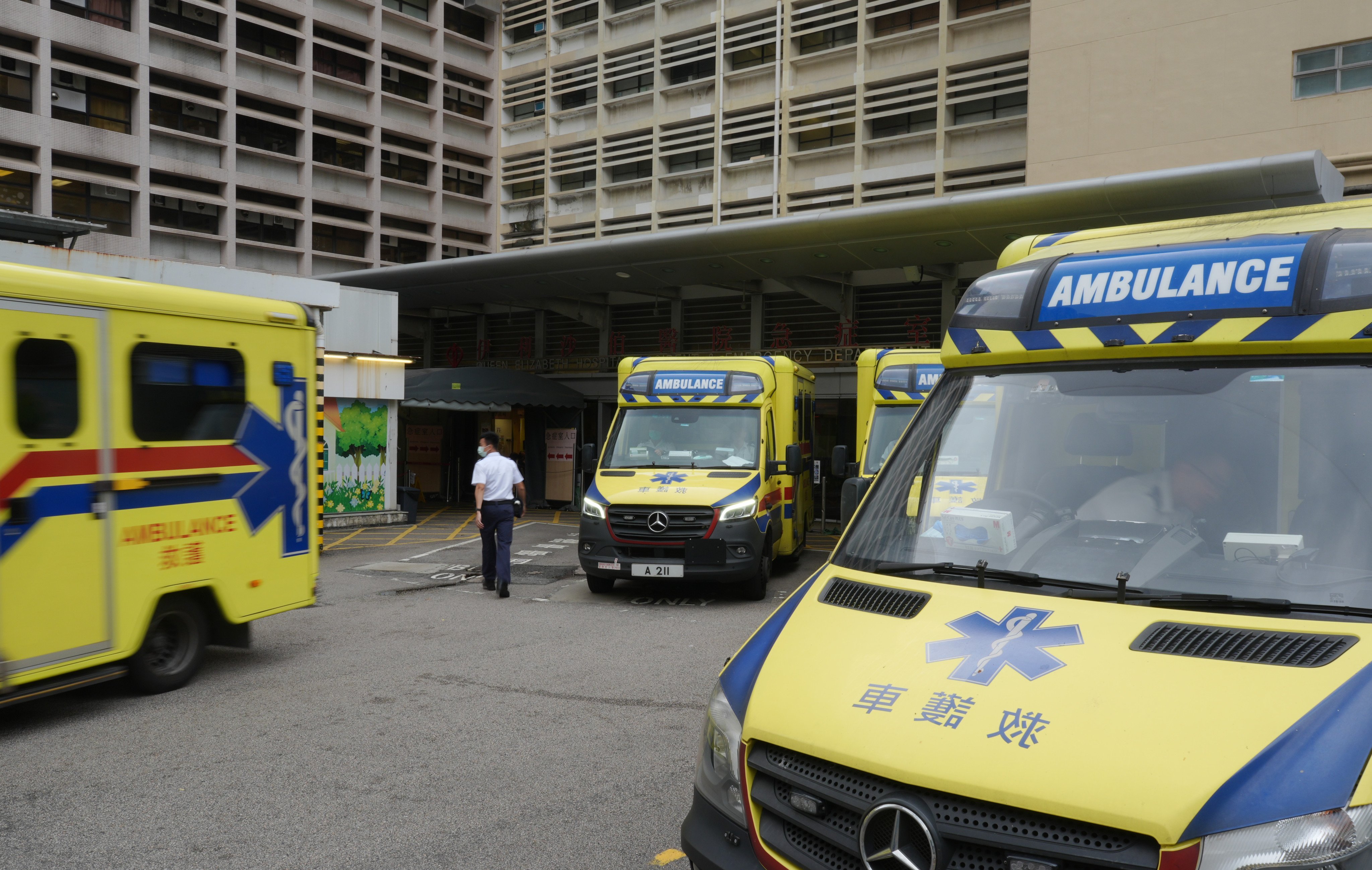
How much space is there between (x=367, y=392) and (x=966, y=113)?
16891 mm

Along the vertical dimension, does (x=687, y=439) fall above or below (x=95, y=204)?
below

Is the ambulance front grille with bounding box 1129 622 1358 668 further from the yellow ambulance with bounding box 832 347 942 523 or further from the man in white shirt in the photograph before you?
the yellow ambulance with bounding box 832 347 942 523

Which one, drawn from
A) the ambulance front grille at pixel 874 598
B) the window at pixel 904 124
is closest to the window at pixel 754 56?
the window at pixel 904 124

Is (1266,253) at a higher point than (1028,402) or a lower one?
higher

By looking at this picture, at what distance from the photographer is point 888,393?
12609 mm

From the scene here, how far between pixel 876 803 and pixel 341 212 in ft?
146

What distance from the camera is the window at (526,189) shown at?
36.7 metres

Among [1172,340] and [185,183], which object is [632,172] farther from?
[1172,340]

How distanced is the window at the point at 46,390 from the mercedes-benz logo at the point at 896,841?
18.2 feet

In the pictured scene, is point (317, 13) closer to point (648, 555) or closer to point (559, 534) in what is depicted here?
point (559, 534)

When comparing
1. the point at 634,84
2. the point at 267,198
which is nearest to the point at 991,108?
the point at 634,84

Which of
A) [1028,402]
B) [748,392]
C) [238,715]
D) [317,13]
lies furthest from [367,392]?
[317,13]

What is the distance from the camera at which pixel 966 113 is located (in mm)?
24688

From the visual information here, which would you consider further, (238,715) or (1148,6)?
(1148,6)
